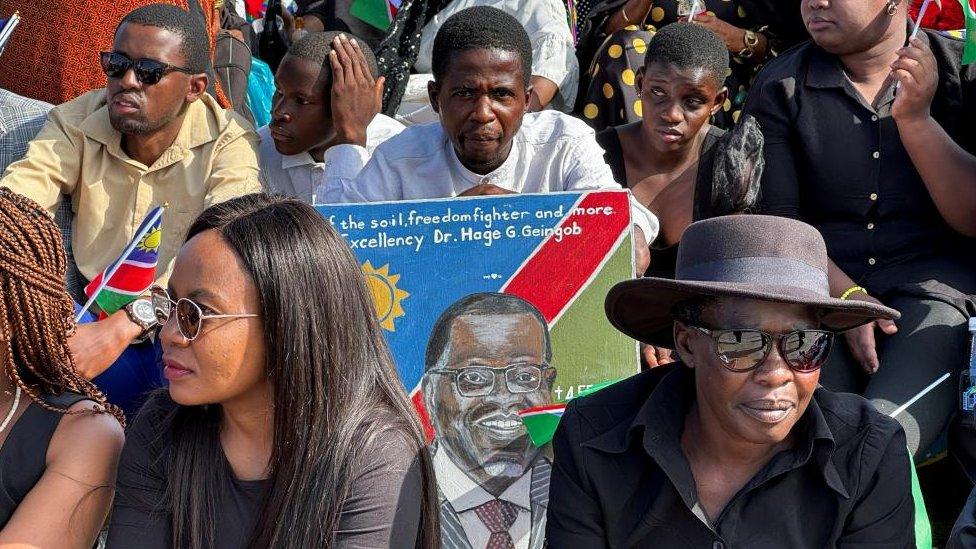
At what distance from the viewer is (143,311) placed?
13.7 ft

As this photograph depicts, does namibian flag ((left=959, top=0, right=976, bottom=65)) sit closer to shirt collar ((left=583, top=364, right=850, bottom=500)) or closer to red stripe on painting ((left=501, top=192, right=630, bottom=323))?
red stripe on painting ((left=501, top=192, right=630, bottom=323))

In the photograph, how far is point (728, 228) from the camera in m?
2.85

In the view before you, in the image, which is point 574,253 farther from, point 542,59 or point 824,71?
point 542,59

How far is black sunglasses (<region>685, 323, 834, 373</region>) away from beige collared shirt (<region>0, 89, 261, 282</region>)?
99.6 inches

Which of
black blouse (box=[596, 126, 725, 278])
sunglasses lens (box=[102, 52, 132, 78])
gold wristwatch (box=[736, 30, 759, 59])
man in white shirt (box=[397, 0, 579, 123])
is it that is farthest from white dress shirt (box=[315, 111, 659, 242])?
gold wristwatch (box=[736, 30, 759, 59])

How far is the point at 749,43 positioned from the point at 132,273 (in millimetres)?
3277

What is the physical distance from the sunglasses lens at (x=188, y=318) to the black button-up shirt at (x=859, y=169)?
8.40 feet

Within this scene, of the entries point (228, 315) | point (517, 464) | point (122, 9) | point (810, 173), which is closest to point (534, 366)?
point (517, 464)

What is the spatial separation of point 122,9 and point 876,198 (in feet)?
11.1

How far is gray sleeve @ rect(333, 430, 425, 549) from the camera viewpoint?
2695 mm

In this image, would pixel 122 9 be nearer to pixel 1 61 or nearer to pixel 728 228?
pixel 1 61

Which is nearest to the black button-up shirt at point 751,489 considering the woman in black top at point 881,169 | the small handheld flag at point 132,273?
the woman in black top at point 881,169

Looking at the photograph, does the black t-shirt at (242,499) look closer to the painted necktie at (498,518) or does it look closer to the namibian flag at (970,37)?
the painted necktie at (498,518)

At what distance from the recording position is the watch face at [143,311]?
414 centimetres
